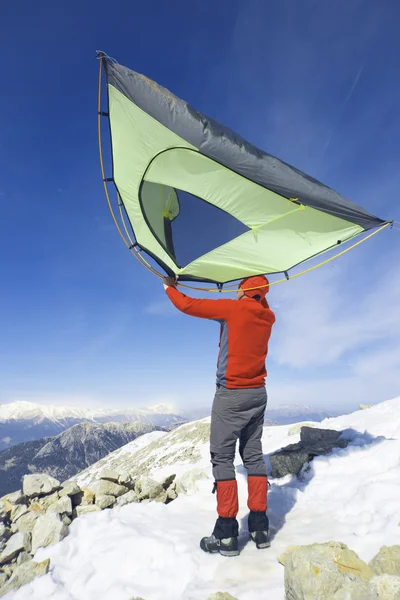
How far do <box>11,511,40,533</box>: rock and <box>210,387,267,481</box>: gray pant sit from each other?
12.9 ft

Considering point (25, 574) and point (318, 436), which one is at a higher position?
point (318, 436)

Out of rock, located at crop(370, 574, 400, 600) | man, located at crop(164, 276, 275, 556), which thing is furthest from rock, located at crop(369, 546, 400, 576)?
man, located at crop(164, 276, 275, 556)

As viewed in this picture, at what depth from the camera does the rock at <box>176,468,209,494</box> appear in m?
7.58

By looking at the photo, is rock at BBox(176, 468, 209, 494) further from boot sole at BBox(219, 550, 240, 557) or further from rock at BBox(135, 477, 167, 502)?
boot sole at BBox(219, 550, 240, 557)

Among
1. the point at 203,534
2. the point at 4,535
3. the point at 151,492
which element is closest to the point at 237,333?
the point at 203,534

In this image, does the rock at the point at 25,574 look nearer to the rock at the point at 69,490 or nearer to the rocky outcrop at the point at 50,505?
the rocky outcrop at the point at 50,505

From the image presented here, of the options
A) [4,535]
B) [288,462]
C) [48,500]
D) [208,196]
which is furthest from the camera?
[288,462]

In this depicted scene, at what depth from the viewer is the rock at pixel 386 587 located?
9.41 feet

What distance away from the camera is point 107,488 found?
7246 mm

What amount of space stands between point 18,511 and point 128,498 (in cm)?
241

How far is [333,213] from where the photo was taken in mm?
5996

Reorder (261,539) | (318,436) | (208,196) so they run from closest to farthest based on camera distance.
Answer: (261,539), (208,196), (318,436)

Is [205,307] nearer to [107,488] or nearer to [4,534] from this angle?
[107,488]

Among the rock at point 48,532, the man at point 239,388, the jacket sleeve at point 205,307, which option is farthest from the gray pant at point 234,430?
the rock at point 48,532
